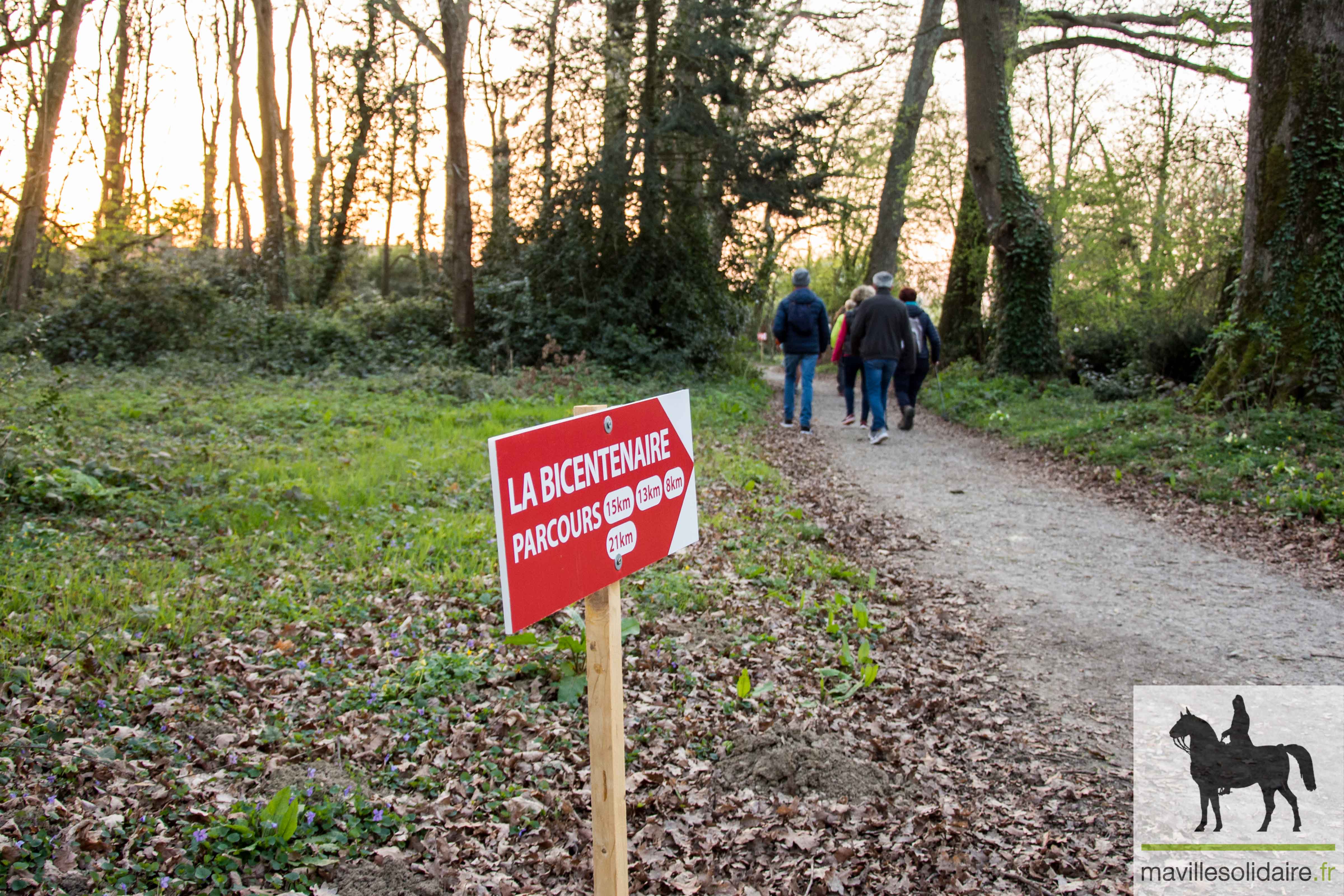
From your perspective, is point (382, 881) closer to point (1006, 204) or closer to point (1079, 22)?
point (1006, 204)

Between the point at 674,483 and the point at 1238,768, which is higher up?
the point at 674,483

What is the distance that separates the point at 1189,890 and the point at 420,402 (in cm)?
1156

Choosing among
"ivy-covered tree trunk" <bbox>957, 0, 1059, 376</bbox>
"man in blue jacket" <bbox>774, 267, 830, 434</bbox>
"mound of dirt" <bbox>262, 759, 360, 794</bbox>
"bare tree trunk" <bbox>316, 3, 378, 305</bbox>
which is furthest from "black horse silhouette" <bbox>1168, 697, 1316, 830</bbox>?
"bare tree trunk" <bbox>316, 3, 378, 305</bbox>

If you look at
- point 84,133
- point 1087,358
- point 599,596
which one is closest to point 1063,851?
point 599,596

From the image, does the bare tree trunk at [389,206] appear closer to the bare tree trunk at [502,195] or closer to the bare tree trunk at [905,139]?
the bare tree trunk at [502,195]

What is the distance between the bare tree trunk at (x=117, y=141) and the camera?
18.1 metres

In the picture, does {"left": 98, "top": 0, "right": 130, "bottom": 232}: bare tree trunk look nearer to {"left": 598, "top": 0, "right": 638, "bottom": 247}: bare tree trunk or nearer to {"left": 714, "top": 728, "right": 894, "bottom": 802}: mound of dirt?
{"left": 598, "top": 0, "right": 638, "bottom": 247}: bare tree trunk

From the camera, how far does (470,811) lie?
11.5ft

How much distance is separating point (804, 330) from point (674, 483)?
1039 cm

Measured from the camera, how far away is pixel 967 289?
820 inches

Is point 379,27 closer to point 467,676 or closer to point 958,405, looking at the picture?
point 958,405

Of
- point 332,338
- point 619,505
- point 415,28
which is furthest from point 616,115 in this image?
point 619,505

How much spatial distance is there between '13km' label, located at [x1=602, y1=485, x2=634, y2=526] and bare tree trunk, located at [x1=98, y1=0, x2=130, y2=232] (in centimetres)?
1942

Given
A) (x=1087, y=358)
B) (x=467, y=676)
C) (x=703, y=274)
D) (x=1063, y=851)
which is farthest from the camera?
A: (x=703, y=274)
